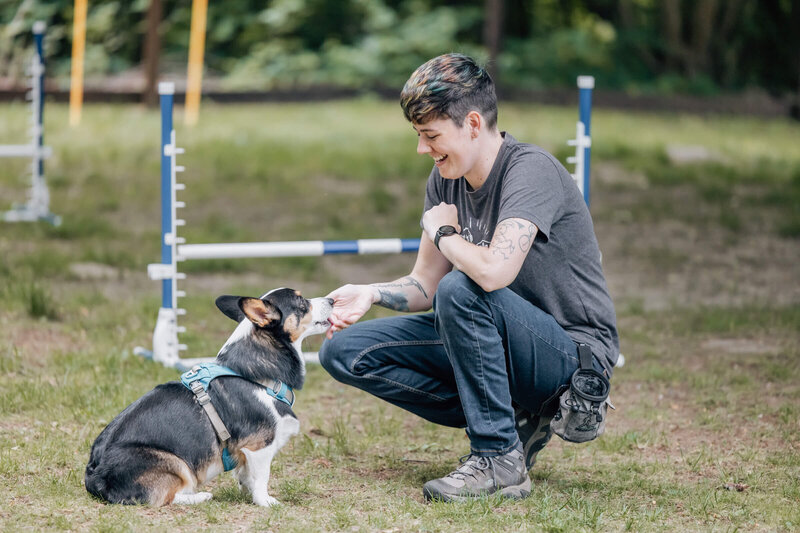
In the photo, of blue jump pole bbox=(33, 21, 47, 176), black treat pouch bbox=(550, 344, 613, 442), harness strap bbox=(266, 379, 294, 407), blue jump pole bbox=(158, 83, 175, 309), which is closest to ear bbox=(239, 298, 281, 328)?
harness strap bbox=(266, 379, 294, 407)

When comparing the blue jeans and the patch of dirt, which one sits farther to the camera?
the patch of dirt

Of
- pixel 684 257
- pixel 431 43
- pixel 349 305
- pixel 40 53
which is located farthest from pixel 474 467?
pixel 431 43

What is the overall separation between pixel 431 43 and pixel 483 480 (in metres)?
14.9

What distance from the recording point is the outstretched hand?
3.74m

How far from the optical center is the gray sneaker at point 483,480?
3508 millimetres

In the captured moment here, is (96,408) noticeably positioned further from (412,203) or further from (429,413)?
(412,203)

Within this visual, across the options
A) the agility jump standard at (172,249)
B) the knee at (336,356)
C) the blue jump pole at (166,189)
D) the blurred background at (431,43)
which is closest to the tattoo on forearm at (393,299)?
the knee at (336,356)

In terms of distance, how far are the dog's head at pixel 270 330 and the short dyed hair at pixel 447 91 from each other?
780 millimetres

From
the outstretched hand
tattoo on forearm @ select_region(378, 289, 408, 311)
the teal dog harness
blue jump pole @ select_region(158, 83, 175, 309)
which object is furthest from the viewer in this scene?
blue jump pole @ select_region(158, 83, 175, 309)

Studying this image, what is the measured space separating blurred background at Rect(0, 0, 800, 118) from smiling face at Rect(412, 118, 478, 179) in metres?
11.5

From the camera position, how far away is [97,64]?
56.5 ft

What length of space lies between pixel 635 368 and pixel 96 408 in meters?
2.82

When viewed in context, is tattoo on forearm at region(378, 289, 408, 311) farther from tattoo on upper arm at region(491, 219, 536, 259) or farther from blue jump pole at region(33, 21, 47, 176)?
blue jump pole at region(33, 21, 47, 176)

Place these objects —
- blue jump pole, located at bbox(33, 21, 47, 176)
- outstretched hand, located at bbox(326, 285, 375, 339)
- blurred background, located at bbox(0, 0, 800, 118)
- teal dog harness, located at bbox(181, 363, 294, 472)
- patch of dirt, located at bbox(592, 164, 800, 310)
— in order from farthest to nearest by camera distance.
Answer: blurred background, located at bbox(0, 0, 800, 118) → blue jump pole, located at bbox(33, 21, 47, 176) → patch of dirt, located at bbox(592, 164, 800, 310) → outstretched hand, located at bbox(326, 285, 375, 339) → teal dog harness, located at bbox(181, 363, 294, 472)
